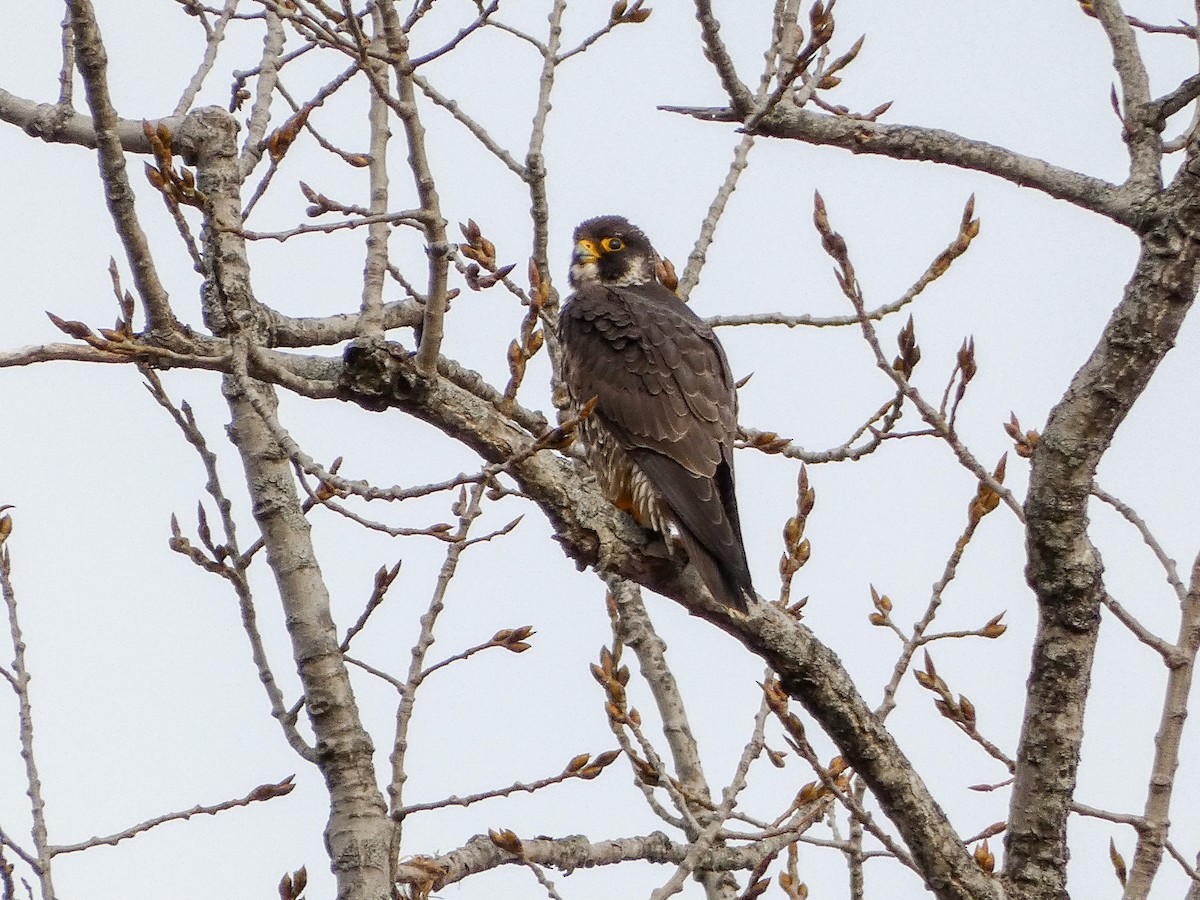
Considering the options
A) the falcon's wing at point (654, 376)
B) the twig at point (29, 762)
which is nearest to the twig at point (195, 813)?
the twig at point (29, 762)

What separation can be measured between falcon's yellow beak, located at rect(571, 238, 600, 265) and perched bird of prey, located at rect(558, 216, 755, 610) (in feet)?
2.14

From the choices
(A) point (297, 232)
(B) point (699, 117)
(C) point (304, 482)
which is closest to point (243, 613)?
(C) point (304, 482)

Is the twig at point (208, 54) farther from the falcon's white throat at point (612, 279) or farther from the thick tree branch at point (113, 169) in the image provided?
the falcon's white throat at point (612, 279)

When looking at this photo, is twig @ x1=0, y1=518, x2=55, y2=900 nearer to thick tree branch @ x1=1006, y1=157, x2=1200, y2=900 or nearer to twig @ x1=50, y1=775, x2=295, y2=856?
twig @ x1=50, y1=775, x2=295, y2=856

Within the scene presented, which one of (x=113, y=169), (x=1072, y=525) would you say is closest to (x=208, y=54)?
(x=113, y=169)

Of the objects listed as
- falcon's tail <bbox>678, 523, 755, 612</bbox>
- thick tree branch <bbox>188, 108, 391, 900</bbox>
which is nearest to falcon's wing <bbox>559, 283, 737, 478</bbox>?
falcon's tail <bbox>678, 523, 755, 612</bbox>

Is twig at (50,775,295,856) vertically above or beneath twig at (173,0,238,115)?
beneath

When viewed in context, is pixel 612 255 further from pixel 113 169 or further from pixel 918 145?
pixel 113 169

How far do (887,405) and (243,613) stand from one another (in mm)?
2327

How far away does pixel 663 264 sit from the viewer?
587cm

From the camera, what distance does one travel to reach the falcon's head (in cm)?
640

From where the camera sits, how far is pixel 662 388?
5.11 meters

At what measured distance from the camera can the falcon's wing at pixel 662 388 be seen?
479 centimetres

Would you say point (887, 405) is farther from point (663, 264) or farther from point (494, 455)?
point (494, 455)
